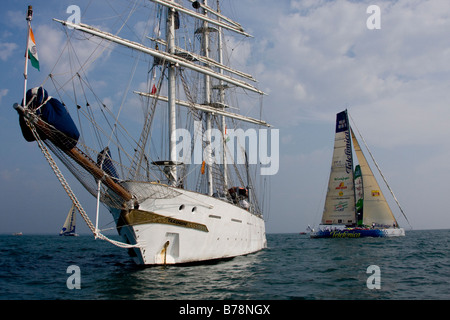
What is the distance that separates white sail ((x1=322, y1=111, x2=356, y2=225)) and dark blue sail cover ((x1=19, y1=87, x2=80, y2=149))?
43398mm

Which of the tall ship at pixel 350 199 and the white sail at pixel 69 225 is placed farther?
the white sail at pixel 69 225

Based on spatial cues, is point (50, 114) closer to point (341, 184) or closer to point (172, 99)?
point (172, 99)

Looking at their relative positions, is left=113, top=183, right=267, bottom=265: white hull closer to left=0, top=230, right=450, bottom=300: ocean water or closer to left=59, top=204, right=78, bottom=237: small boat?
left=0, top=230, right=450, bottom=300: ocean water

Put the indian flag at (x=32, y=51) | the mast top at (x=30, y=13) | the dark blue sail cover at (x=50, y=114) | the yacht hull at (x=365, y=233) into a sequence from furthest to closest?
the yacht hull at (x=365, y=233), the dark blue sail cover at (x=50, y=114), the indian flag at (x=32, y=51), the mast top at (x=30, y=13)

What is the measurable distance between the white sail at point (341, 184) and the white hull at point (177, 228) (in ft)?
112

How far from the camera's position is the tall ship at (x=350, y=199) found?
167 feet

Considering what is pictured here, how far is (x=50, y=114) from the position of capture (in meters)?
14.0

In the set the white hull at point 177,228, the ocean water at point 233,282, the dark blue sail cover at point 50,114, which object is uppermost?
the dark blue sail cover at point 50,114

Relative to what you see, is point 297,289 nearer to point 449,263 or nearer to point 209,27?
point 449,263

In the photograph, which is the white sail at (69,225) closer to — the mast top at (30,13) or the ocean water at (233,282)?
the ocean water at (233,282)

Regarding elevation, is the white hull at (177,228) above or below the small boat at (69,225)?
above

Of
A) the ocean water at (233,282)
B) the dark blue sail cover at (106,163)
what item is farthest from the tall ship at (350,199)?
the dark blue sail cover at (106,163)

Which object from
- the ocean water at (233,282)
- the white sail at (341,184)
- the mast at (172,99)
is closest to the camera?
the ocean water at (233,282)

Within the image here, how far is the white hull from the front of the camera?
17469 millimetres
